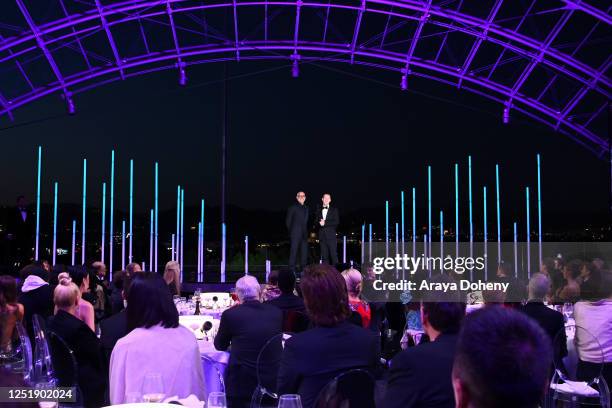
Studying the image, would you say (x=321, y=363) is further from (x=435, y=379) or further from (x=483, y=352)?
(x=483, y=352)

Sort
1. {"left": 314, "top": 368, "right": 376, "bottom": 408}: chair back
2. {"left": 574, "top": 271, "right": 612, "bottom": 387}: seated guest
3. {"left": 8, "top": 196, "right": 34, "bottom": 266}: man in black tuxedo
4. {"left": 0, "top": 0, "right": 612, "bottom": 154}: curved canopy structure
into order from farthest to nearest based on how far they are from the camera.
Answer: {"left": 0, "top": 0, "right": 612, "bottom": 154}: curved canopy structure < {"left": 8, "top": 196, "right": 34, "bottom": 266}: man in black tuxedo < {"left": 574, "top": 271, "right": 612, "bottom": 387}: seated guest < {"left": 314, "top": 368, "right": 376, "bottom": 408}: chair back

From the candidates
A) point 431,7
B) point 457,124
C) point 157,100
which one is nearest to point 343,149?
point 457,124

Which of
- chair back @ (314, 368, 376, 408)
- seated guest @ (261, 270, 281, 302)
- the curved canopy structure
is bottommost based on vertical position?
chair back @ (314, 368, 376, 408)

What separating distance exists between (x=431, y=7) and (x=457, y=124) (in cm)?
1179

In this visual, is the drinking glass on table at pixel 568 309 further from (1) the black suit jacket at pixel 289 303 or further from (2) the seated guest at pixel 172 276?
(2) the seated guest at pixel 172 276

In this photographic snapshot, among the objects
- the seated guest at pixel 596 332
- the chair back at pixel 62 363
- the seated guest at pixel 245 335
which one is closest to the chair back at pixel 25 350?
the chair back at pixel 62 363

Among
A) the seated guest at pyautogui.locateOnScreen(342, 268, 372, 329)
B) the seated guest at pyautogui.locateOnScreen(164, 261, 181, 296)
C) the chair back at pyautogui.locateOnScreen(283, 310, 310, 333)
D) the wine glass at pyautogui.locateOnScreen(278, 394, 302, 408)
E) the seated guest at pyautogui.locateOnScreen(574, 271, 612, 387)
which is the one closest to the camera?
the wine glass at pyautogui.locateOnScreen(278, 394, 302, 408)

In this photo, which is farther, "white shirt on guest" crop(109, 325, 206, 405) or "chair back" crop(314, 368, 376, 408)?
"white shirt on guest" crop(109, 325, 206, 405)

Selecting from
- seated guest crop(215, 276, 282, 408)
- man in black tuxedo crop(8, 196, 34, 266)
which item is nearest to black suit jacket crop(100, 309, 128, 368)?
seated guest crop(215, 276, 282, 408)

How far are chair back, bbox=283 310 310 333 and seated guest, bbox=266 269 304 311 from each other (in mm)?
135

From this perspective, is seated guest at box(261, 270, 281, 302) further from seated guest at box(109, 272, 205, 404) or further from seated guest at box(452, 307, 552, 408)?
seated guest at box(452, 307, 552, 408)

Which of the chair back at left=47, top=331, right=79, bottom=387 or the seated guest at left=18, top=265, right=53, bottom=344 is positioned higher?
the seated guest at left=18, top=265, right=53, bottom=344

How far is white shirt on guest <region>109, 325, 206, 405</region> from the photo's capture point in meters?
3.43

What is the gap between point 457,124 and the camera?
25.8 m
